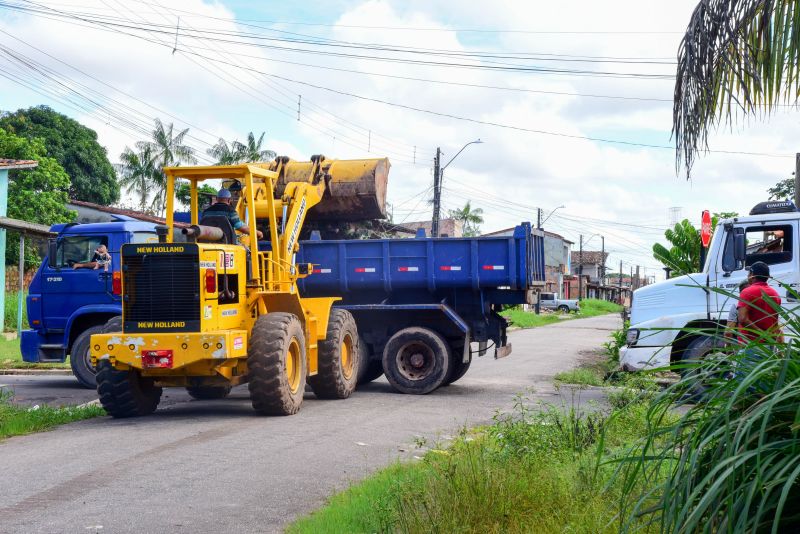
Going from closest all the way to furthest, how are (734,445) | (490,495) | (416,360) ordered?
(734,445) → (490,495) → (416,360)

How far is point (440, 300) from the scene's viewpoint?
15.1 metres

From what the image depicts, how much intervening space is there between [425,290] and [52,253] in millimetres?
6138

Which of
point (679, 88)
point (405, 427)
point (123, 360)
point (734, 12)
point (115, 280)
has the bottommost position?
point (405, 427)

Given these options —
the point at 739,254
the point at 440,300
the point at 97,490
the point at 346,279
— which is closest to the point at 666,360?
the point at 739,254

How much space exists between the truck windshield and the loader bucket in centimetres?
320

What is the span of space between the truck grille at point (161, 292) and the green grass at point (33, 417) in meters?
1.40

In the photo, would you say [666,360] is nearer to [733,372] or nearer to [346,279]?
[346,279]

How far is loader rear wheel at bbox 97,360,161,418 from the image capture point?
11.2 metres

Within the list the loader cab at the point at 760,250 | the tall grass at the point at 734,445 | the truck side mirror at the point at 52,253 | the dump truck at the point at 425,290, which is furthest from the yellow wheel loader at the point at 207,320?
the tall grass at the point at 734,445

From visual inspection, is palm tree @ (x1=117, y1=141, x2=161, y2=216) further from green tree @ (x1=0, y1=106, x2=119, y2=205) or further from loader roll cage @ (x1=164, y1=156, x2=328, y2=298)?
loader roll cage @ (x1=164, y1=156, x2=328, y2=298)

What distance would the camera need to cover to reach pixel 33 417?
10828 millimetres

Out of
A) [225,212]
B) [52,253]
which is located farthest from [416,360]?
[52,253]

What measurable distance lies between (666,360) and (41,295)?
1000 centimetres

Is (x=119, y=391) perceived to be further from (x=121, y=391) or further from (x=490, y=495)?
(x=490, y=495)
